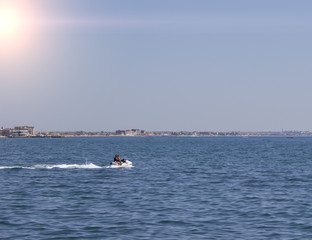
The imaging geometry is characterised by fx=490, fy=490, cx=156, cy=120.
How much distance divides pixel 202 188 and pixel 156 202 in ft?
30.6

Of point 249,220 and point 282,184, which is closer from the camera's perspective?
point 249,220

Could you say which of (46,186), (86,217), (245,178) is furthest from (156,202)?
(245,178)

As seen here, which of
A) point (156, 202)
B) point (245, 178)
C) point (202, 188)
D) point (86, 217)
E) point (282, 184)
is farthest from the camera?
point (245, 178)

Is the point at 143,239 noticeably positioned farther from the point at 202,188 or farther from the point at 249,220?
the point at 202,188

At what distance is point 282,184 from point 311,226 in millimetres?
20808

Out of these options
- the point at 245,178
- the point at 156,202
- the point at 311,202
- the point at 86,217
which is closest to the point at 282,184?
the point at 245,178

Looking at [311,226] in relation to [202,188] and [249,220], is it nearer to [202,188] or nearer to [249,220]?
[249,220]

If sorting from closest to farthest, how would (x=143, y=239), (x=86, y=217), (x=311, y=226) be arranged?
1. (x=143, y=239)
2. (x=311, y=226)
3. (x=86, y=217)

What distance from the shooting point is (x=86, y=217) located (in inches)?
1176

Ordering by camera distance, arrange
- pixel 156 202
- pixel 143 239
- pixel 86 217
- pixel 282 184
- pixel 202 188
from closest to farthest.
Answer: pixel 143 239 < pixel 86 217 < pixel 156 202 < pixel 202 188 < pixel 282 184

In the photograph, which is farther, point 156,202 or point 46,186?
point 46,186

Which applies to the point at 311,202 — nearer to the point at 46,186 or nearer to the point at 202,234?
the point at 202,234

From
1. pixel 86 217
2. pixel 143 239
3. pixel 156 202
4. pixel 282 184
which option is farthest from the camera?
pixel 282 184

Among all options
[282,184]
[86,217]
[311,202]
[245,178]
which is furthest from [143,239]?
[245,178]
